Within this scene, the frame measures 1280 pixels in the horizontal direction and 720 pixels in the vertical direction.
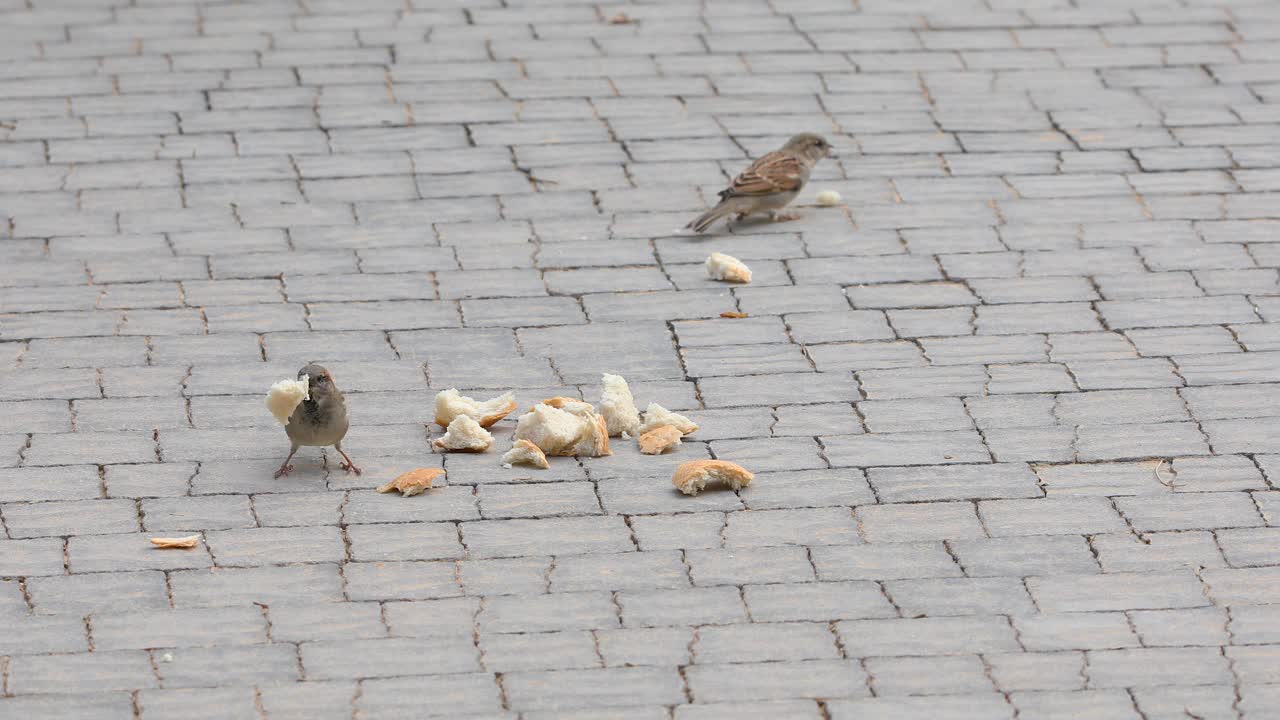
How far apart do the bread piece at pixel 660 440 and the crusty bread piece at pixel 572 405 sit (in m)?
0.24

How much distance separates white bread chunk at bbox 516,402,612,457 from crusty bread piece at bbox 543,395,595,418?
2cm

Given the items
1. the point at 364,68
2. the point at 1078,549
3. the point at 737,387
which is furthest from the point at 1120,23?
the point at 1078,549

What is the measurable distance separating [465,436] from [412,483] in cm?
40

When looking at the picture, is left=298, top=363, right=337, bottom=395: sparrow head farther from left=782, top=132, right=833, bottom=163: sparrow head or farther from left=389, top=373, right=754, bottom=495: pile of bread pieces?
left=782, top=132, right=833, bottom=163: sparrow head

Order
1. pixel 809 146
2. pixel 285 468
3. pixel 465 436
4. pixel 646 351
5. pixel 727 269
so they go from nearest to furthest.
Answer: pixel 285 468 < pixel 465 436 < pixel 646 351 < pixel 727 269 < pixel 809 146

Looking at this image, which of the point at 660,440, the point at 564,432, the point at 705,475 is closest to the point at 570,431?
the point at 564,432

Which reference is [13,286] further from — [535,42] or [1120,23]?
[1120,23]

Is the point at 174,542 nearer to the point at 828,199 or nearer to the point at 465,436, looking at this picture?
the point at 465,436

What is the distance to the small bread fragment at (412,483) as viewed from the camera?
6672mm

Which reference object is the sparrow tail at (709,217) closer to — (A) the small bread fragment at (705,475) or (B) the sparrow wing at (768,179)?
(B) the sparrow wing at (768,179)

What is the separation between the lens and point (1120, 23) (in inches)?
482

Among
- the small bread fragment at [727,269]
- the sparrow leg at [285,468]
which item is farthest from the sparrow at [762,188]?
the sparrow leg at [285,468]

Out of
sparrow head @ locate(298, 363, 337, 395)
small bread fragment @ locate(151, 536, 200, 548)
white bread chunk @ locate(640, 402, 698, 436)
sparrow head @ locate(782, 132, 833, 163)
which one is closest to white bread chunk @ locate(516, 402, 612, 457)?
white bread chunk @ locate(640, 402, 698, 436)

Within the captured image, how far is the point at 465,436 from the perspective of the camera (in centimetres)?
699
